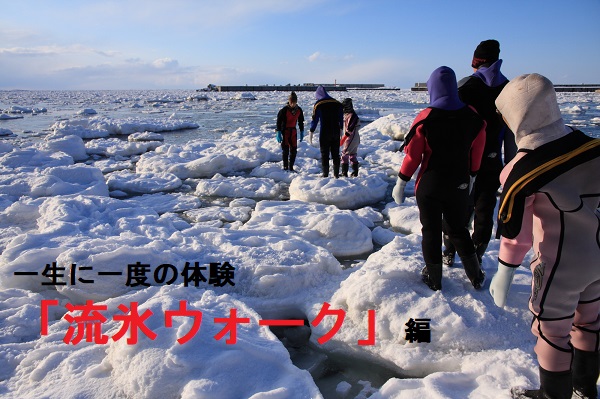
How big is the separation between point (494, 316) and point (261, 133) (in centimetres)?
1269

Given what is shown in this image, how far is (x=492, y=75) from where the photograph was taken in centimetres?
284

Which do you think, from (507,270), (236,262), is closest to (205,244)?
(236,262)

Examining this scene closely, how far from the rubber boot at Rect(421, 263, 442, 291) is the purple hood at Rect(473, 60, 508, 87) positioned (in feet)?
4.70

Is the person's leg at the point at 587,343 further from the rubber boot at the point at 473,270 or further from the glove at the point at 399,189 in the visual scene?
the glove at the point at 399,189

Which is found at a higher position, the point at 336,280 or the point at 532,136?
the point at 532,136

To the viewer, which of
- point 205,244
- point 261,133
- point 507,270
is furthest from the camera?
point 261,133

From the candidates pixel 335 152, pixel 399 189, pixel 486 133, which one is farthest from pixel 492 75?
pixel 335 152

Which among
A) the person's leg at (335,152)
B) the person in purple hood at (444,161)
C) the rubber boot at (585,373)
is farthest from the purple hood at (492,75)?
the person's leg at (335,152)

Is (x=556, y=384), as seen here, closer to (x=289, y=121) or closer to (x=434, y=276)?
(x=434, y=276)

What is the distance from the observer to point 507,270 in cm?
167

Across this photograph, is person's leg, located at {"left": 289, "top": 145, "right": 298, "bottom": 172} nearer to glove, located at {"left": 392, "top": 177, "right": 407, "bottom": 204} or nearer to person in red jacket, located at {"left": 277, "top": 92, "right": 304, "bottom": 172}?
person in red jacket, located at {"left": 277, "top": 92, "right": 304, "bottom": 172}

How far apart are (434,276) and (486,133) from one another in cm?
121

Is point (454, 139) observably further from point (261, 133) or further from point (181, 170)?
point (261, 133)

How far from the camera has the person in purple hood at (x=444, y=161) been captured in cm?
239
